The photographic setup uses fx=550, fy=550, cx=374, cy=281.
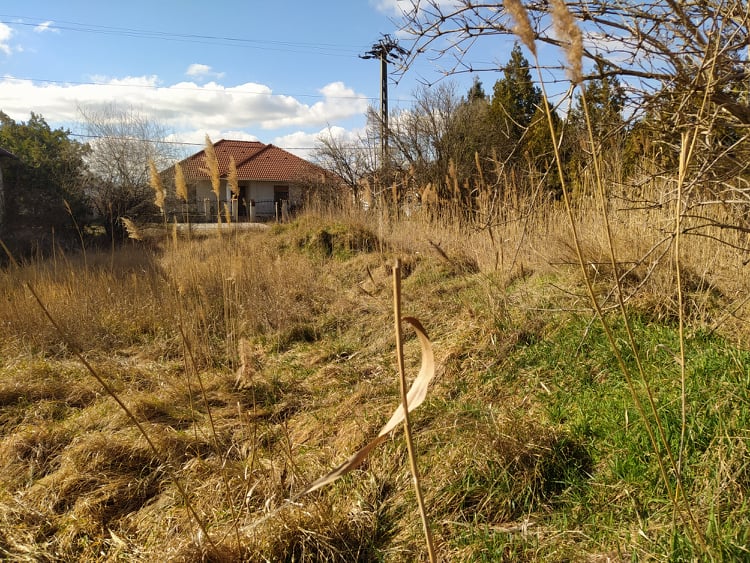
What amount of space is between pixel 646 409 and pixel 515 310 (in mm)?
1875

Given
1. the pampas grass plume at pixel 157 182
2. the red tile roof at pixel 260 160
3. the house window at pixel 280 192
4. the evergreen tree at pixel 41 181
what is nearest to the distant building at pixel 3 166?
the evergreen tree at pixel 41 181

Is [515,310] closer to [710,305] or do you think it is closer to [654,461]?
[710,305]

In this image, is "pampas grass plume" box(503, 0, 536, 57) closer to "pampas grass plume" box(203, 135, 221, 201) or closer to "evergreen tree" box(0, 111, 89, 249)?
"pampas grass plume" box(203, 135, 221, 201)

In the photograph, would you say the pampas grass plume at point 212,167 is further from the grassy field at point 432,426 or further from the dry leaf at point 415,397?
the dry leaf at point 415,397

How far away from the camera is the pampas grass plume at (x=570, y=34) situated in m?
1.11

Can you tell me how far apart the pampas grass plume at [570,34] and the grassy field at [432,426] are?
47 cm

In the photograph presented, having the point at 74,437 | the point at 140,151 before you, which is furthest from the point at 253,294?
the point at 140,151

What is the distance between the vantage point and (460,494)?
8.14 ft

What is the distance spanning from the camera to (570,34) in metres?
1.12

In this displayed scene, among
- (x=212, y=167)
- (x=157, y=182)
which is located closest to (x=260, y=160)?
(x=157, y=182)

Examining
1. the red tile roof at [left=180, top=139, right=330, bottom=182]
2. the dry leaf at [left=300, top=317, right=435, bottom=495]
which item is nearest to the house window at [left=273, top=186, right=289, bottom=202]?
the red tile roof at [left=180, top=139, right=330, bottom=182]

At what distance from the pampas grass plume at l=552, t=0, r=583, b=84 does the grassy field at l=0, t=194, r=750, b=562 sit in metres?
0.47

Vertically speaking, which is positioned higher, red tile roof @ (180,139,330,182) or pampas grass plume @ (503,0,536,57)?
red tile roof @ (180,139,330,182)

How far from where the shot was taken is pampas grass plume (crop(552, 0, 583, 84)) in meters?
1.11
